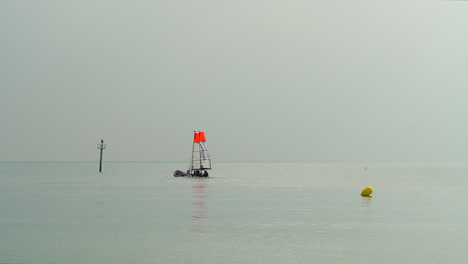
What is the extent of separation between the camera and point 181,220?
45375 mm

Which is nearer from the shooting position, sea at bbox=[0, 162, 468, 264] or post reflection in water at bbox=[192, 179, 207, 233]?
sea at bbox=[0, 162, 468, 264]

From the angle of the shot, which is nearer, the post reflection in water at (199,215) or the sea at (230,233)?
the sea at (230,233)

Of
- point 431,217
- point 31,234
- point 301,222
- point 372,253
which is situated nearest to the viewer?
point 372,253

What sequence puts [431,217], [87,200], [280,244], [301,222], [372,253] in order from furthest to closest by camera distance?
[87,200] → [431,217] → [301,222] → [280,244] → [372,253]

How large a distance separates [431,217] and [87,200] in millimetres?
37005

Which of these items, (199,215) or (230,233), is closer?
(230,233)

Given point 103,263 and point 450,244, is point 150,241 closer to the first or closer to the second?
point 103,263

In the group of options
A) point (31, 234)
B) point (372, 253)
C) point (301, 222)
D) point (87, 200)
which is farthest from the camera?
point (87, 200)

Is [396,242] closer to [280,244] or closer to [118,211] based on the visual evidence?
[280,244]

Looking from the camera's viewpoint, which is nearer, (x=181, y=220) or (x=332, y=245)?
(x=332, y=245)

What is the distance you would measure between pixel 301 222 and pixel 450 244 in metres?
12.5

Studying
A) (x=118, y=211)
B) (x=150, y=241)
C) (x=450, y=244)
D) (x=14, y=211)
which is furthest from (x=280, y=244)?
(x=14, y=211)

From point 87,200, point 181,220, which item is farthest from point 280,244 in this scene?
point 87,200

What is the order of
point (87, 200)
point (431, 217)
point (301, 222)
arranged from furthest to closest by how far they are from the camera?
1. point (87, 200)
2. point (431, 217)
3. point (301, 222)
